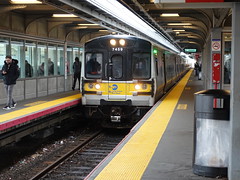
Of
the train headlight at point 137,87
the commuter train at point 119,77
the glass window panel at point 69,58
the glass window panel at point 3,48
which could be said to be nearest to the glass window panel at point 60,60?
the glass window panel at point 69,58

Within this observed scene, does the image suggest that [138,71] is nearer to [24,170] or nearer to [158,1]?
[24,170]

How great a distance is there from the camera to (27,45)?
14.3 meters

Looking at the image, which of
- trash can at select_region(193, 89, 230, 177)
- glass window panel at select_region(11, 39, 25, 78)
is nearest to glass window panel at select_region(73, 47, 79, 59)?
glass window panel at select_region(11, 39, 25, 78)

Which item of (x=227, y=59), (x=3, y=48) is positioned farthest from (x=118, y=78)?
(x=3, y=48)

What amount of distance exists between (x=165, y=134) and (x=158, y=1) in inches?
148

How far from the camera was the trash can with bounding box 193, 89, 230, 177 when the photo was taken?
477 centimetres

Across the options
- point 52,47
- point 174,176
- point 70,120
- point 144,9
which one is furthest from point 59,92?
point 174,176

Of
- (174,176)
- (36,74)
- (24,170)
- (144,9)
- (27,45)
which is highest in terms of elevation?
(144,9)

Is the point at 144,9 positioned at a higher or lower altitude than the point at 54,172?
higher

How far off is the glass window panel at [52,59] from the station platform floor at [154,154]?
26.5 ft

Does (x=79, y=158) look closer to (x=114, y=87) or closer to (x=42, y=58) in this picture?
(x=114, y=87)

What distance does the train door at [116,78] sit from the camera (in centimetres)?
1123

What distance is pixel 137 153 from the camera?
237 inches

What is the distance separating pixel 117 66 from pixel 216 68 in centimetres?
279
